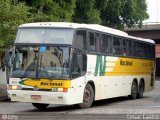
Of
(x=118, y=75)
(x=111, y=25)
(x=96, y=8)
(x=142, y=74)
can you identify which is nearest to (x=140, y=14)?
(x=111, y=25)

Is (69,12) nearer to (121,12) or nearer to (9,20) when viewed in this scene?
(9,20)

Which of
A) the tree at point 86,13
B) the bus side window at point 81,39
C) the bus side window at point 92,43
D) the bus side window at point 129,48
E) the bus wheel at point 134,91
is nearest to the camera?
the bus side window at point 81,39

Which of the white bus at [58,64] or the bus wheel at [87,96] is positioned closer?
the white bus at [58,64]

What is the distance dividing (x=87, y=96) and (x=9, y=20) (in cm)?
1033

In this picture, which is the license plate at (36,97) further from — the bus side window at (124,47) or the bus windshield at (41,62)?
the bus side window at (124,47)

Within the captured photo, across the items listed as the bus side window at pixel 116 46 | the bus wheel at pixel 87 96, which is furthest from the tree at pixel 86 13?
the bus wheel at pixel 87 96

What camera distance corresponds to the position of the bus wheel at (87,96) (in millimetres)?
19953

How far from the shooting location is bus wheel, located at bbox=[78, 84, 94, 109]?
19953 mm

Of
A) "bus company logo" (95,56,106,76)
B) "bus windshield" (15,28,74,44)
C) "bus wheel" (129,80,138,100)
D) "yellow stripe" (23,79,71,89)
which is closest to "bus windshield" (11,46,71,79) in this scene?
"yellow stripe" (23,79,71,89)

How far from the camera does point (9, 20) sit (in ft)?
94.8

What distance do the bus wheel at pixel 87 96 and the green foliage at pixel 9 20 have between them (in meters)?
8.73

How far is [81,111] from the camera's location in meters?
18.8

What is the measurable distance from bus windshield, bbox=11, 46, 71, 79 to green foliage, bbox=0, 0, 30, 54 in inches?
347

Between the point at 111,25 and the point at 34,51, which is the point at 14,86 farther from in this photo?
the point at 111,25
